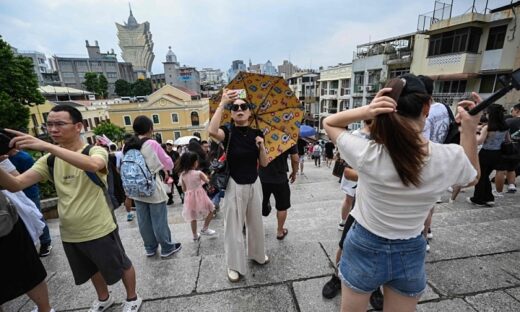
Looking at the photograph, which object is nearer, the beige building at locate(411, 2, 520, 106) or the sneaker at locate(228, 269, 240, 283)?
the sneaker at locate(228, 269, 240, 283)

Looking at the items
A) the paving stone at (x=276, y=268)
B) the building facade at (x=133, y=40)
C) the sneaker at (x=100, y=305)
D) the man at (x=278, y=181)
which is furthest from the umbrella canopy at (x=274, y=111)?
the building facade at (x=133, y=40)

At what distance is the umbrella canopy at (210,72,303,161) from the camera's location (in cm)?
275

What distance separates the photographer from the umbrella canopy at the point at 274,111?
9.02 feet

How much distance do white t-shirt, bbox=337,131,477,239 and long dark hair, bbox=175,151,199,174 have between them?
2.73m

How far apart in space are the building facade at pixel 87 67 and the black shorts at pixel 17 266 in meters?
74.0

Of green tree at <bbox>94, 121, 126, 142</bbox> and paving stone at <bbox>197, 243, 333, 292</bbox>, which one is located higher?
paving stone at <bbox>197, 243, 333, 292</bbox>

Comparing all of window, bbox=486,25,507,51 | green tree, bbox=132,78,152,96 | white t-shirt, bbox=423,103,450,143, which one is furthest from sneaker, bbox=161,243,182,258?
green tree, bbox=132,78,152,96

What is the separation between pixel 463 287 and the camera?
2.10 meters

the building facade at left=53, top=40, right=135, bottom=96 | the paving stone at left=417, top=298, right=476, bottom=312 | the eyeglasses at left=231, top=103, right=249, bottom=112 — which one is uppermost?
the building facade at left=53, top=40, right=135, bottom=96

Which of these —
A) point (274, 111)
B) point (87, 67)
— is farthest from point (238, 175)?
point (87, 67)

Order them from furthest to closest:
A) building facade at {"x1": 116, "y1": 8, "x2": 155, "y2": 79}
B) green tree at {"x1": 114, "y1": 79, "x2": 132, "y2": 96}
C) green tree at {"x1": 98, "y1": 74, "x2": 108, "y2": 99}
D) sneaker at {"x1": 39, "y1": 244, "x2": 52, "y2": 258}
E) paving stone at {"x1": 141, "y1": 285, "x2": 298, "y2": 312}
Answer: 1. building facade at {"x1": 116, "y1": 8, "x2": 155, "y2": 79}
2. green tree at {"x1": 114, "y1": 79, "x2": 132, "y2": 96}
3. green tree at {"x1": 98, "y1": 74, "x2": 108, "y2": 99}
4. sneaker at {"x1": 39, "y1": 244, "x2": 52, "y2": 258}
5. paving stone at {"x1": 141, "y1": 285, "x2": 298, "y2": 312}

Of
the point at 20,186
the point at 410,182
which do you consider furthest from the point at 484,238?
the point at 20,186

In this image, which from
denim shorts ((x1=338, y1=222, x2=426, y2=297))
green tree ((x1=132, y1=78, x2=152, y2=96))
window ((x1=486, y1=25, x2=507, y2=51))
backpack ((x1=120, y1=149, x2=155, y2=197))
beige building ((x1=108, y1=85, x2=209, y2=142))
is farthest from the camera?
green tree ((x1=132, y1=78, x2=152, y2=96))

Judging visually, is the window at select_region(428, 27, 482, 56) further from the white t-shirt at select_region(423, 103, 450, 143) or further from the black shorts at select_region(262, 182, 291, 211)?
the black shorts at select_region(262, 182, 291, 211)
